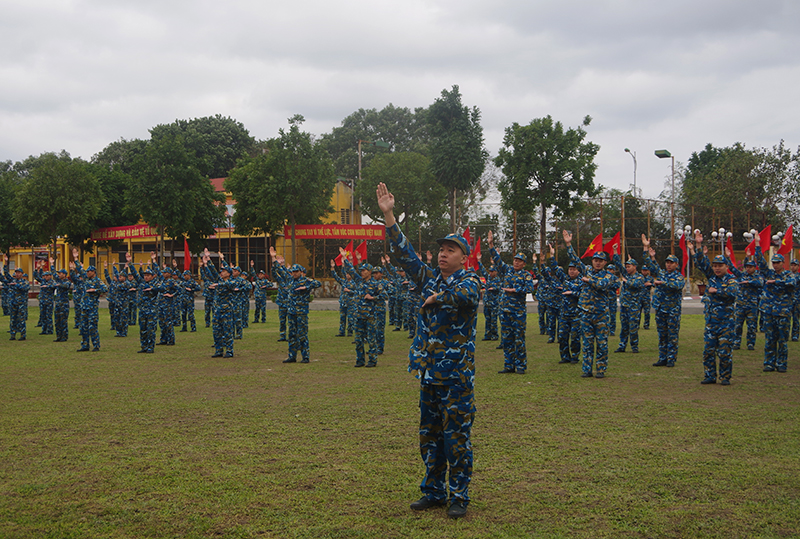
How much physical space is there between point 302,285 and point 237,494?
8.28 metres

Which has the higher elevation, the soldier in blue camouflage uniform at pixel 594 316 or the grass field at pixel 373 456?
the soldier in blue camouflage uniform at pixel 594 316

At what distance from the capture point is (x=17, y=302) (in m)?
19.4

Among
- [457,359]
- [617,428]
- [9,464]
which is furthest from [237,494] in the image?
[617,428]

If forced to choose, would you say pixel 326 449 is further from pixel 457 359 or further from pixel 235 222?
pixel 235 222

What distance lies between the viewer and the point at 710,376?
10.9 metres

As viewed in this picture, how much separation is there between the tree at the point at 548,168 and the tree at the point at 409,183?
14510mm

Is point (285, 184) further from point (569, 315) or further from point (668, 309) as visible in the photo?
point (668, 309)

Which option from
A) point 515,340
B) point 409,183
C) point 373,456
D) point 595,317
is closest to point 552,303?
point 515,340

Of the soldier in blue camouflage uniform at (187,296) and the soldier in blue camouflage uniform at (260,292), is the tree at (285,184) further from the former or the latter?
the soldier in blue camouflage uniform at (187,296)

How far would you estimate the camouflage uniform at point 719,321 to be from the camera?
34.6 ft

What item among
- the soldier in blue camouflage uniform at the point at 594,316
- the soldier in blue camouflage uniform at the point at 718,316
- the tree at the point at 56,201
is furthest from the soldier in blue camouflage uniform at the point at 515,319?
the tree at the point at 56,201

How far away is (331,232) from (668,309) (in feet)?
111

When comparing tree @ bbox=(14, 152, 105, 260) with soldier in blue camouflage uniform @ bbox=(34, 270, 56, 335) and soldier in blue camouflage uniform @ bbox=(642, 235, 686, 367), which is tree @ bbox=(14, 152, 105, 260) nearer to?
soldier in blue camouflage uniform @ bbox=(34, 270, 56, 335)

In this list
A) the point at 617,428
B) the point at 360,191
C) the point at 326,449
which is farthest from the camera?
the point at 360,191
